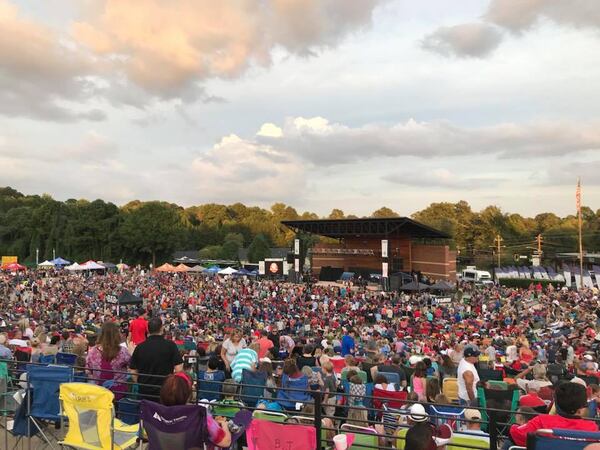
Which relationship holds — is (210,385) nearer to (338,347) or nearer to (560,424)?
(560,424)

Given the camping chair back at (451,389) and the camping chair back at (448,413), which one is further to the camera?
the camping chair back at (451,389)

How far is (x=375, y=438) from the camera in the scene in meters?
4.54

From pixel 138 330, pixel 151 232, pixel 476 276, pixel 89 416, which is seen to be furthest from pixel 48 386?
pixel 151 232

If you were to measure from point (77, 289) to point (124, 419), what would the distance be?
2675cm

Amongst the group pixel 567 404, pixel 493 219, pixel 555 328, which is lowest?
pixel 555 328

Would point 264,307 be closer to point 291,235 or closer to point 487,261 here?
point 487,261

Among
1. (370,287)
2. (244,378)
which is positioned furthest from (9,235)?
(244,378)

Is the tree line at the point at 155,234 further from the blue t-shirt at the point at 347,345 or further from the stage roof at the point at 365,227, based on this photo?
the blue t-shirt at the point at 347,345

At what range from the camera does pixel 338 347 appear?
41.9 ft

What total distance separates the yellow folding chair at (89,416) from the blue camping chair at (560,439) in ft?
10.7

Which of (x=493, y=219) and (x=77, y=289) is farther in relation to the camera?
(x=493, y=219)

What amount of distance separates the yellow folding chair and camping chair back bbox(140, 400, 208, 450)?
2.98 feet

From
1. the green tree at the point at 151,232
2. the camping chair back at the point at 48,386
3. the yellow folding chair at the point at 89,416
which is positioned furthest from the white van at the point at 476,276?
the yellow folding chair at the point at 89,416

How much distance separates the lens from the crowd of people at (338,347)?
4.96m
